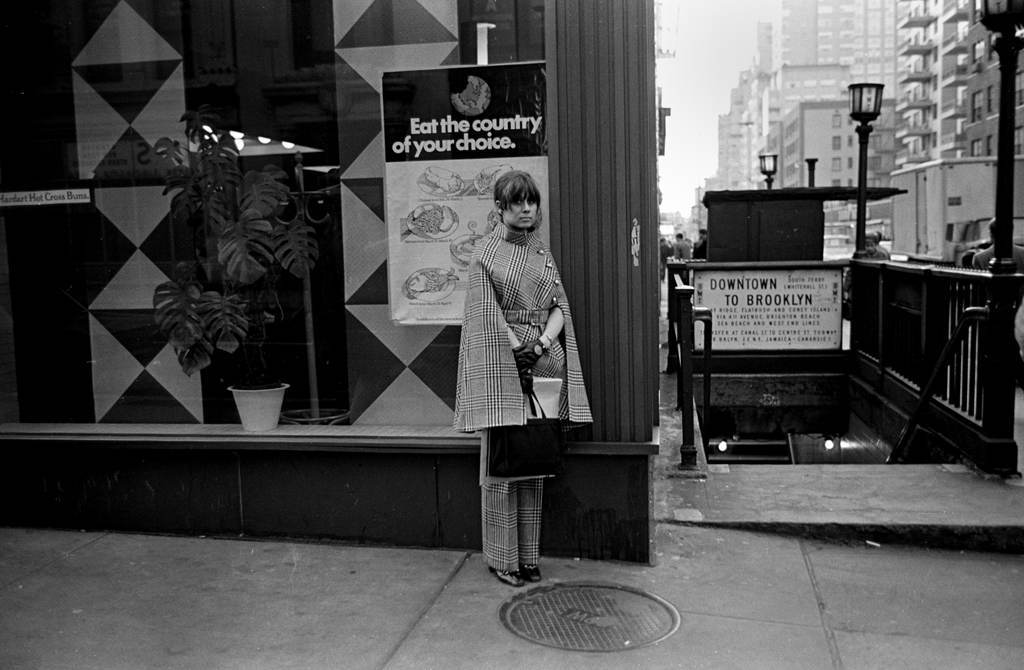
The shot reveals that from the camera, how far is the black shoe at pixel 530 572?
192 inches

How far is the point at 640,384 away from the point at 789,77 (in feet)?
641

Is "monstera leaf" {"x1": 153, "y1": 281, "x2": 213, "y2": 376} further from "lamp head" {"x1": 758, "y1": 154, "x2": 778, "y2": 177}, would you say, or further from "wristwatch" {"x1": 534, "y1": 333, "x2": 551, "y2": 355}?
"lamp head" {"x1": 758, "y1": 154, "x2": 778, "y2": 177}

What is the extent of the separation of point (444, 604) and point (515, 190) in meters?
2.00

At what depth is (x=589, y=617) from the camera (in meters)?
4.43

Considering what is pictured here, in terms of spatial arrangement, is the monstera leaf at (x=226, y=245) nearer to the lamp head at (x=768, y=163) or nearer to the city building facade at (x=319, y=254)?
the city building facade at (x=319, y=254)

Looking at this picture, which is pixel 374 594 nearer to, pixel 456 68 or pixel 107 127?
pixel 456 68

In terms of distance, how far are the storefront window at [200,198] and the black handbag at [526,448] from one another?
961 millimetres

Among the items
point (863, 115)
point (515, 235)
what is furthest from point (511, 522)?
point (863, 115)

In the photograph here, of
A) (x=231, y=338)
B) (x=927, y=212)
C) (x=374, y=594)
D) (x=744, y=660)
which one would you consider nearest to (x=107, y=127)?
(x=231, y=338)

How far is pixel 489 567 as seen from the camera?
499 cm

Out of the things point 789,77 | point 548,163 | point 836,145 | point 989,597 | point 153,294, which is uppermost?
point 789,77

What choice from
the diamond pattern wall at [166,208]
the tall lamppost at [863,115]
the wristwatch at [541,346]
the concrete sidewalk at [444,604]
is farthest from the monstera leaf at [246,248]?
the tall lamppost at [863,115]

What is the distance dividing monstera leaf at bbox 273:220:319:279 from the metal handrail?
14.7 ft

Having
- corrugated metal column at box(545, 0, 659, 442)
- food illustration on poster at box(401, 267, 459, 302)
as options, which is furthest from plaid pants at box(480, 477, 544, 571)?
food illustration on poster at box(401, 267, 459, 302)
